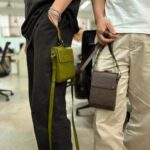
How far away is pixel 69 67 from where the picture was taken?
4.17 ft

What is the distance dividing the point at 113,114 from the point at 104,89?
130mm

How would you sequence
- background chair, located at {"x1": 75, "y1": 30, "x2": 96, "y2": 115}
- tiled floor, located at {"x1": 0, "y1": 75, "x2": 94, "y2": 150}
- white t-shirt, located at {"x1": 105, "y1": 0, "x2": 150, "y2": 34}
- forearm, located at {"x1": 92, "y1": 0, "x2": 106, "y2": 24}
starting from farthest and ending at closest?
1. background chair, located at {"x1": 75, "y1": 30, "x2": 96, "y2": 115}
2. tiled floor, located at {"x1": 0, "y1": 75, "x2": 94, "y2": 150}
3. forearm, located at {"x1": 92, "y1": 0, "x2": 106, "y2": 24}
4. white t-shirt, located at {"x1": 105, "y1": 0, "x2": 150, "y2": 34}

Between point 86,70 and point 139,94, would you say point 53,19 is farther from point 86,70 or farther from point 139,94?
point 86,70

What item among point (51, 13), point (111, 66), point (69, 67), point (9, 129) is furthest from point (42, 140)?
point (9, 129)

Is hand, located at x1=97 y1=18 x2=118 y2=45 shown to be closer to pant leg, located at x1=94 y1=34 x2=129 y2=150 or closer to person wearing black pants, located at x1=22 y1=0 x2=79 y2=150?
pant leg, located at x1=94 y1=34 x2=129 y2=150

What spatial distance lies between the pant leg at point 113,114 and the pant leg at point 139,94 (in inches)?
1.5

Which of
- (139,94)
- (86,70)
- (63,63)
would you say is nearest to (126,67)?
(139,94)

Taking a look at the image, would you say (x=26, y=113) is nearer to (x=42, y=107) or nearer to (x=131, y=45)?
(x=42, y=107)

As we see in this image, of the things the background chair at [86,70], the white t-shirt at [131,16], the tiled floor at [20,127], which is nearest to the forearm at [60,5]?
the white t-shirt at [131,16]

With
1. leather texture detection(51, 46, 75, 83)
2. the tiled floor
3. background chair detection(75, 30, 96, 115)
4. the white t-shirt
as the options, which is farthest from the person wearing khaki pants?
background chair detection(75, 30, 96, 115)

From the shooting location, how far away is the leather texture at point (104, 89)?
1133 mm

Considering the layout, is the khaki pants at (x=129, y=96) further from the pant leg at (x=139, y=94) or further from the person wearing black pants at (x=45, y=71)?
the person wearing black pants at (x=45, y=71)

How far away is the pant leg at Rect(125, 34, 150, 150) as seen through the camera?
112cm

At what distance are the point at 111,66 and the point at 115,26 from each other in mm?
180
